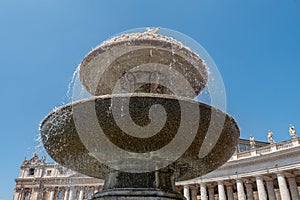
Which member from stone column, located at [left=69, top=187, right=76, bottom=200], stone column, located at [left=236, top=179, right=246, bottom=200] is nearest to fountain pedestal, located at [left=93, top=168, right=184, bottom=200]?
stone column, located at [left=236, top=179, right=246, bottom=200]

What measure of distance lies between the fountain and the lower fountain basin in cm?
2


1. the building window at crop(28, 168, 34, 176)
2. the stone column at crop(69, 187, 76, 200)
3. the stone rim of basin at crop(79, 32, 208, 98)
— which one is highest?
the building window at crop(28, 168, 34, 176)

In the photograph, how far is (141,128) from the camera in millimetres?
5906

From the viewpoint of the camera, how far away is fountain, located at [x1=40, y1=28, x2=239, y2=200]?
586 centimetres

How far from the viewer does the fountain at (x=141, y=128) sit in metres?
5.86

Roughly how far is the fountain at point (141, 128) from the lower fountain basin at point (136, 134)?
0.07ft

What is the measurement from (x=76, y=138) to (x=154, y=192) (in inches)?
84.3

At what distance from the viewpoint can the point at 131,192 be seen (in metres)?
6.41

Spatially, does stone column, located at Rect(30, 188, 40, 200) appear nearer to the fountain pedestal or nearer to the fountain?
the fountain

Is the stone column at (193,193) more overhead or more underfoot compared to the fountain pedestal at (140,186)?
more overhead

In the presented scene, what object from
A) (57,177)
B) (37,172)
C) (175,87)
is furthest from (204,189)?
(37,172)

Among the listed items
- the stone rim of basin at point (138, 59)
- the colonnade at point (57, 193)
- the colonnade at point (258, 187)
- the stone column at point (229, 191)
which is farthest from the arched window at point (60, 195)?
the stone rim of basin at point (138, 59)

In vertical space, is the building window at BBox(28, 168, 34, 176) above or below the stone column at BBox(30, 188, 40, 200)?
above

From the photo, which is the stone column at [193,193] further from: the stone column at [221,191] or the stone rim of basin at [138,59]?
the stone rim of basin at [138,59]
